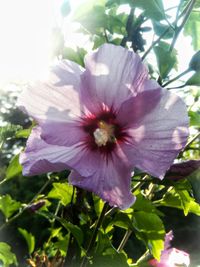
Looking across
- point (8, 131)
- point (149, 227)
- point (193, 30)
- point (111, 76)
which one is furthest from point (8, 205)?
point (111, 76)

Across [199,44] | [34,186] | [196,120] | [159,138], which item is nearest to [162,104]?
[159,138]

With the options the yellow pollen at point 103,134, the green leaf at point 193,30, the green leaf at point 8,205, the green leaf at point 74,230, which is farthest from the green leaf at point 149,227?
the green leaf at point 8,205

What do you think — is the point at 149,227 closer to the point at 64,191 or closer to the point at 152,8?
the point at 64,191

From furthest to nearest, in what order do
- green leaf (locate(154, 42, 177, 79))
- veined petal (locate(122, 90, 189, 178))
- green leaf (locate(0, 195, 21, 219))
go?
green leaf (locate(0, 195, 21, 219))
green leaf (locate(154, 42, 177, 79))
veined petal (locate(122, 90, 189, 178))

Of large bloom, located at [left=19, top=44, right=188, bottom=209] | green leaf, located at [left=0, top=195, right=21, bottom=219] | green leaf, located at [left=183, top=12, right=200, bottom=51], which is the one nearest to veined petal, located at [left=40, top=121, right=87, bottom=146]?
large bloom, located at [left=19, top=44, right=188, bottom=209]

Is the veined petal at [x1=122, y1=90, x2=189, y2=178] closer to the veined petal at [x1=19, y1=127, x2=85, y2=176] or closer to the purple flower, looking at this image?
the veined petal at [x1=19, y1=127, x2=85, y2=176]

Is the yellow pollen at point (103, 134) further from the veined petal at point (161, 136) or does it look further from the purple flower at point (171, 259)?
the purple flower at point (171, 259)
